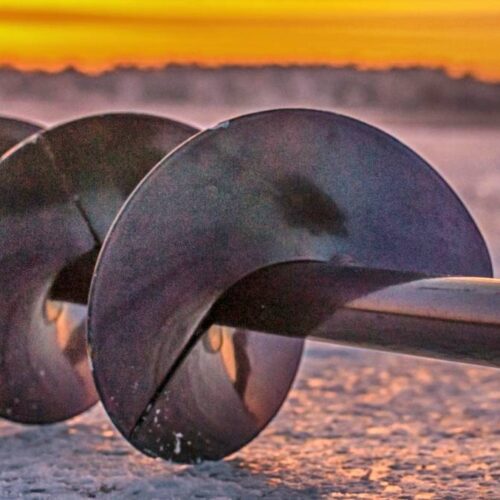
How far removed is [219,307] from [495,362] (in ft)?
2.10

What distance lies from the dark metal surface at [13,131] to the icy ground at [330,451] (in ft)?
2.49

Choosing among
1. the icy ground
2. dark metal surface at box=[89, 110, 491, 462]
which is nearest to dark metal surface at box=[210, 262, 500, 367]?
dark metal surface at box=[89, 110, 491, 462]

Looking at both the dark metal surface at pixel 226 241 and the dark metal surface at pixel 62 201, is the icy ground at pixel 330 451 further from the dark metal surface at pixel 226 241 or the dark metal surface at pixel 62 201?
the dark metal surface at pixel 62 201

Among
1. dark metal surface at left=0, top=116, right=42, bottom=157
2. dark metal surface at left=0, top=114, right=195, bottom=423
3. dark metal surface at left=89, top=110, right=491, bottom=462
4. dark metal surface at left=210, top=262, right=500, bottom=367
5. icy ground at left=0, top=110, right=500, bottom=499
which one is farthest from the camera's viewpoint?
dark metal surface at left=0, top=116, right=42, bottom=157

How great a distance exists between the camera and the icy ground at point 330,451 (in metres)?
3.13

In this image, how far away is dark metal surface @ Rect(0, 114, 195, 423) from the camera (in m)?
3.35

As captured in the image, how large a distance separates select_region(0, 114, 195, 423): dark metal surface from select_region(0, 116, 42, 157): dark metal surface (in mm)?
442

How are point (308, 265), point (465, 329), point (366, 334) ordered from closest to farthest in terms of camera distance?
point (465, 329), point (366, 334), point (308, 265)

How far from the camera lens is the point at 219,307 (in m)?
2.96

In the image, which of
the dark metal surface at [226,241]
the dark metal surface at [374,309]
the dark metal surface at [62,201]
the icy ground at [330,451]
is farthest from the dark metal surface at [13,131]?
the dark metal surface at [374,309]

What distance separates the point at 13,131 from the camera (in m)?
3.82

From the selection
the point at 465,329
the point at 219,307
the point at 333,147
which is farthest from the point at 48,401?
the point at 465,329

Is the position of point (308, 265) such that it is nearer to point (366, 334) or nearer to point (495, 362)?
point (366, 334)

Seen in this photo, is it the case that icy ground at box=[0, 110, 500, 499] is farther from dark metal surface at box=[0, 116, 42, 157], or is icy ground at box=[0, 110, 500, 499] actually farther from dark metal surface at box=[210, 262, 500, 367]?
dark metal surface at box=[0, 116, 42, 157]
